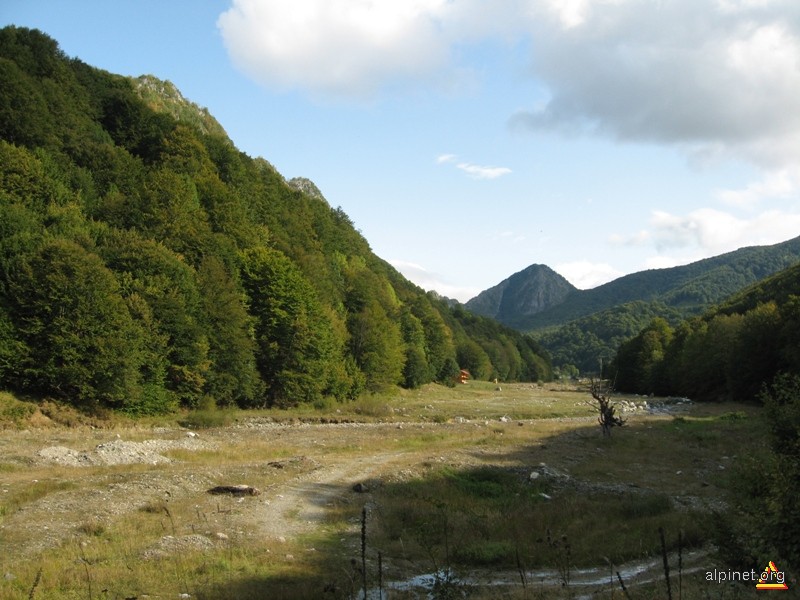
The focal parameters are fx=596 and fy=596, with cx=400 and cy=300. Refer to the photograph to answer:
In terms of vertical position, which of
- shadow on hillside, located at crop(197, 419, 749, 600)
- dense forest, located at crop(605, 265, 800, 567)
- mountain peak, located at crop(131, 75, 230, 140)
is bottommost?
shadow on hillside, located at crop(197, 419, 749, 600)

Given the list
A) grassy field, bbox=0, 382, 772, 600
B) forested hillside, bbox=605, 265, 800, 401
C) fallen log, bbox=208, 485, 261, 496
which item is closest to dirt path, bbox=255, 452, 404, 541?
grassy field, bbox=0, 382, 772, 600

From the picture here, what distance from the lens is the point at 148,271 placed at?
4747 centimetres

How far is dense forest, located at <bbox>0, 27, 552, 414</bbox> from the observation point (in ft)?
132

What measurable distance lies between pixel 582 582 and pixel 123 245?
4410 cm

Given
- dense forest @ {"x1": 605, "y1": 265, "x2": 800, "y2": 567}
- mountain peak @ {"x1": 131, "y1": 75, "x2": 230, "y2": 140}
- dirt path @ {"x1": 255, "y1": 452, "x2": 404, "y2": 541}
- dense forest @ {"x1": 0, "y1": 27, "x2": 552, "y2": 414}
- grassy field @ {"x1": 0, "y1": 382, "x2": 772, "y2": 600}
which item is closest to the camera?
dense forest @ {"x1": 605, "y1": 265, "x2": 800, "y2": 567}

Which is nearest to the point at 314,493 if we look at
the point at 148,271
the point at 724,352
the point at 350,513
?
the point at 350,513

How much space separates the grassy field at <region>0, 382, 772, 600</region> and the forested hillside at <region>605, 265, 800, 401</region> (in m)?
16.8

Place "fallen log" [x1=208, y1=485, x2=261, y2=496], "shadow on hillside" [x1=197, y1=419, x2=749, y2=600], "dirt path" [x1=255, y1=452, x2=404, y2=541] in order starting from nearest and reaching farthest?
1. "shadow on hillside" [x1=197, y1=419, x2=749, y2=600]
2. "dirt path" [x1=255, y1=452, x2=404, y2=541]
3. "fallen log" [x1=208, y1=485, x2=261, y2=496]

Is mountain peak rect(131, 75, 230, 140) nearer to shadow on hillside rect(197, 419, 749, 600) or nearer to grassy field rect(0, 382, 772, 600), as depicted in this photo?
grassy field rect(0, 382, 772, 600)

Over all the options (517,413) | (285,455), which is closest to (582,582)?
(285,455)

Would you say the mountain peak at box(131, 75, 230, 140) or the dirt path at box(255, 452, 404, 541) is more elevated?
the mountain peak at box(131, 75, 230, 140)

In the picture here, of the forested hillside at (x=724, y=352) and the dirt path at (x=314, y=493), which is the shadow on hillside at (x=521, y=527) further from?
the forested hillside at (x=724, y=352)

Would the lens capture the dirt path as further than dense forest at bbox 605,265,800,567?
Yes

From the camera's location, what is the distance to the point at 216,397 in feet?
172
